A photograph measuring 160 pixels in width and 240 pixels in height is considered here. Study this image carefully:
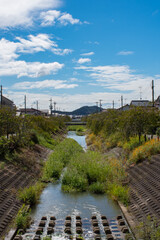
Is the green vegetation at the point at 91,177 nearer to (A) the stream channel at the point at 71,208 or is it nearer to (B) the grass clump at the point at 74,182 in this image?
(B) the grass clump at the point at 74,182

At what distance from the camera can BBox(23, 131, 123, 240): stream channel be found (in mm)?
10323

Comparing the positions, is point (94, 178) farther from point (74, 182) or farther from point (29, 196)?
point (29, 196)

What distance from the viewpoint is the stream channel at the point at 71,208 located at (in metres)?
10.3

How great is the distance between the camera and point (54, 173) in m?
19.3

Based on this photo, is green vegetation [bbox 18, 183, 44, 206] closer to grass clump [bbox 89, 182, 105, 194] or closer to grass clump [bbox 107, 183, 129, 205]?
grass clump [bbox 89, 182, 105, 194]

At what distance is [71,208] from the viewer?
12977mm

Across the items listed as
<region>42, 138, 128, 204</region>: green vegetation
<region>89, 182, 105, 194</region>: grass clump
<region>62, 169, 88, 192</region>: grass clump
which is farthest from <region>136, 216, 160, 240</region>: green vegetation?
<region>62, 169, 88, 192</region>: grass clump

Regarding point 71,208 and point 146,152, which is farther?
point 146,152

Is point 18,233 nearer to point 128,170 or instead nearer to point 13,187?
point 13,187

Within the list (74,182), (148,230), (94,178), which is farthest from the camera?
(94,178)

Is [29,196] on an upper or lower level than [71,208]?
upper

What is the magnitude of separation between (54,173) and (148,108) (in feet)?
33.9

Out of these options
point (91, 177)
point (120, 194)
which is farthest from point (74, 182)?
point (120, 194)

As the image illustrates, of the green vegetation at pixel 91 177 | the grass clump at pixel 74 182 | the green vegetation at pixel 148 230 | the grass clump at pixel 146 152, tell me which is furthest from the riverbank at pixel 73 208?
the grass clump at pixel 146 152
